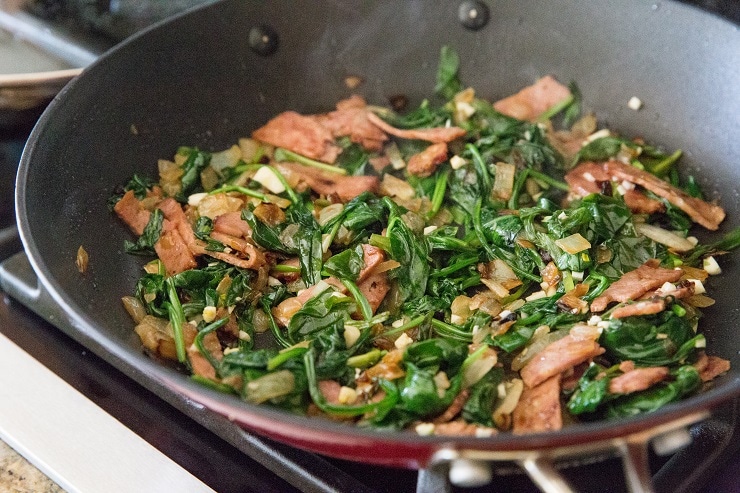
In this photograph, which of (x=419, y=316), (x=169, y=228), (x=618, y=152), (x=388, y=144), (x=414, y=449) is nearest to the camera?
(x=414, y=449)

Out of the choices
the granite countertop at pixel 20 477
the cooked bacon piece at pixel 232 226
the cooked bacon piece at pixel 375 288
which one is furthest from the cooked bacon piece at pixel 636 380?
the granite countertop at pixel 20 477

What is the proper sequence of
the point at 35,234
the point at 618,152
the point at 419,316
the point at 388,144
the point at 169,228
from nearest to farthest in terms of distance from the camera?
the point at 35,234, the point at 419,316, the point at 169,228, the point at 618,152, the point at 388,144

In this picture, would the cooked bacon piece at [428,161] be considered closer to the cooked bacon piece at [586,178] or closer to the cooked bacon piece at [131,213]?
the cooked bacon piece at [586,178]

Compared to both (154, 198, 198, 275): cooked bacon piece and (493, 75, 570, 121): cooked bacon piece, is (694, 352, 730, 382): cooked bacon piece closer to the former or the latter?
(493, 75, 570, 121): cooked bacon piece

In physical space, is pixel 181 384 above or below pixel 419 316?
above

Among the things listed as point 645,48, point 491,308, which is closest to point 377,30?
point 645,48

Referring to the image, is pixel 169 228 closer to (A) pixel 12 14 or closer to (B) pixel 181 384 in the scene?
(B) pixel 181 384

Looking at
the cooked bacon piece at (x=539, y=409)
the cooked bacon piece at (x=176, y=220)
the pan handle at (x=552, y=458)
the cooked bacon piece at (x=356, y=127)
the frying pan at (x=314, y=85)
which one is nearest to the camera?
the pan handle at (x=552, y=458)
